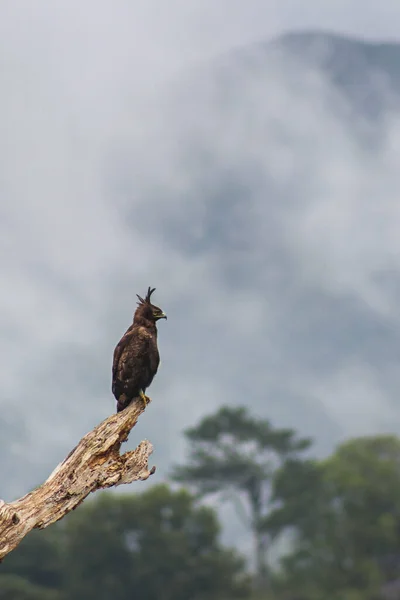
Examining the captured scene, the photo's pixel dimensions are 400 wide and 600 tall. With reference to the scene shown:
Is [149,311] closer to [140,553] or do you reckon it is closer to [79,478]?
[79,478]

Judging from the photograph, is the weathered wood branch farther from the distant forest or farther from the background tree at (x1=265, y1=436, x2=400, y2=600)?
the background tree at (x1=265, y1=436, x2=400, y2=600)

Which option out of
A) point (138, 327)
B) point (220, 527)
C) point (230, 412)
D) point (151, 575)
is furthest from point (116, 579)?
point (138, 327)

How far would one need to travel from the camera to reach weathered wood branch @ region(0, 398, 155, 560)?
12570 millimetres

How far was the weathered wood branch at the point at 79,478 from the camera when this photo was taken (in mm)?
12570

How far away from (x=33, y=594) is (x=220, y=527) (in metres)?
21.1

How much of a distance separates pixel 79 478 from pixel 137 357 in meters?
4.10

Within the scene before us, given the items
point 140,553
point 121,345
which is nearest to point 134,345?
point 121,345

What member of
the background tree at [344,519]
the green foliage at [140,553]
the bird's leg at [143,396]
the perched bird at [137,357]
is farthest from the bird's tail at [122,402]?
the background tree at [344,519]

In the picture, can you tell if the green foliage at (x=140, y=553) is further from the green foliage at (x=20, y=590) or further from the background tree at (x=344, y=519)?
the background tree at (x=344, y=519)

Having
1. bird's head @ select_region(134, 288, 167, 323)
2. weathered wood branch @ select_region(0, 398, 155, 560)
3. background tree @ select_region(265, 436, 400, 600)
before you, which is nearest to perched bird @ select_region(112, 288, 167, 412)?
bird's head @ select_region(134, 288, 167, 323)

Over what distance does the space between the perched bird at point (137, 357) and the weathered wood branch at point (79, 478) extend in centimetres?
200

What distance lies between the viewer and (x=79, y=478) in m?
→ 13.4

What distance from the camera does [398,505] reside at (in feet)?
388

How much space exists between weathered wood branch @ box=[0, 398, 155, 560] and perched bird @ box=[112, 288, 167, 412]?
6.56ft
